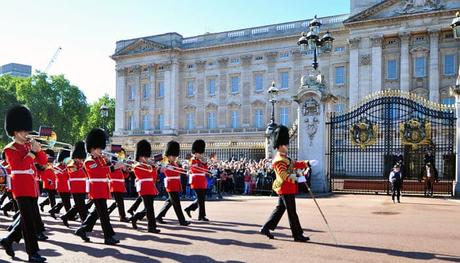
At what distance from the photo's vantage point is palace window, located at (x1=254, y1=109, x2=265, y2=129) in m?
43.1

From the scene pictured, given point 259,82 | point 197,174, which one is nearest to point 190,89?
point 259,82

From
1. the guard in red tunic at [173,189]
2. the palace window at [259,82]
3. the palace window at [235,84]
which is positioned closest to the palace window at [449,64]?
the palace window at [259,82]

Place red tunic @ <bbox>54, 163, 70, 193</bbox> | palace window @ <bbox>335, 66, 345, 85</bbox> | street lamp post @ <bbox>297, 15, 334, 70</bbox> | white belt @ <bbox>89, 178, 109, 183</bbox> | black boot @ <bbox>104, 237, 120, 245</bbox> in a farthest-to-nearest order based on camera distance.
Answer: palace window @ <bbox>335, 66, 345, 85</bbox> → street lamp post @ <bbox>297, 15, 334, 70</bbox> → red tunic @ <bbox>54, 163, 70, 193</bbox> → white belt @ <bbox>89, 178, 109, 183</bbox> → black boot @ <bbox>104, 237, 120, 245</bbox>

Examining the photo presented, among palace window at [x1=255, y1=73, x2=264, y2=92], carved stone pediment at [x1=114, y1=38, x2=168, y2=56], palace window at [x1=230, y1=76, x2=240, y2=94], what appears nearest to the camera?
palace window at [x1=255, y1=73, x2=264, y2=92]

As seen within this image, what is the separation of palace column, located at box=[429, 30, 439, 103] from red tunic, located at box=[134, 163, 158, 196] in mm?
29815

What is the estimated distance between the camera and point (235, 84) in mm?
44812

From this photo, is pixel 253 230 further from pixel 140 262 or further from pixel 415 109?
pixel 415 109

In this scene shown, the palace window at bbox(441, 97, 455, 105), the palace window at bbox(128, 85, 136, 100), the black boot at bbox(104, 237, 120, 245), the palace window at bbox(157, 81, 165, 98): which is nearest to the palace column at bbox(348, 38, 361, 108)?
the palace window at bbox(441, 97, 455, 105)

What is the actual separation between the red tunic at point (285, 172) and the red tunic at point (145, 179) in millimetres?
2290

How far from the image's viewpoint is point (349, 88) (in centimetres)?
3788

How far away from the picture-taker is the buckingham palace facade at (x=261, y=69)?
35.0 m

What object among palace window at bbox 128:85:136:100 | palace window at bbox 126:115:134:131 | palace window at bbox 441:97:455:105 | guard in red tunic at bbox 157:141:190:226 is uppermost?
palace window at bbox 128:85:136:100

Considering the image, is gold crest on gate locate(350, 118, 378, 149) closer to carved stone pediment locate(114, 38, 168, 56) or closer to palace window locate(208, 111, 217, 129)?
palace window locate(208, 111, 217, 129)

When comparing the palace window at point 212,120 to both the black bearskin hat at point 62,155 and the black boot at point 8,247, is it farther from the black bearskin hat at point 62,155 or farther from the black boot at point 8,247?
the black boot at point 8,247
